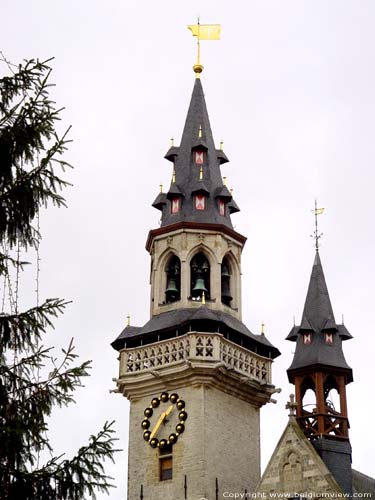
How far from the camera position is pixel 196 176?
4141cm

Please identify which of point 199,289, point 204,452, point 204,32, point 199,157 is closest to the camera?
point 204,452

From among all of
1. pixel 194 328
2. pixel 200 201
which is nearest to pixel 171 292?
pixel 194 328

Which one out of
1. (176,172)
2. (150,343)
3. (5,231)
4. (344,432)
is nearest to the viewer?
(5,231)

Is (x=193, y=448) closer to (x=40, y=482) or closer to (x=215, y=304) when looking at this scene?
(x=215, y=304)

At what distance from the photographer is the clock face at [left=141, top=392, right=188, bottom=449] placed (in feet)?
118

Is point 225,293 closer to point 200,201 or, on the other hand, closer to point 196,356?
point 200,201

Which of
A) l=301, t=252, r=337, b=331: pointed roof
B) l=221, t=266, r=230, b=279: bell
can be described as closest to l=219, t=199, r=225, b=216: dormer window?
l=221, t=266, r=230, b=279: bell

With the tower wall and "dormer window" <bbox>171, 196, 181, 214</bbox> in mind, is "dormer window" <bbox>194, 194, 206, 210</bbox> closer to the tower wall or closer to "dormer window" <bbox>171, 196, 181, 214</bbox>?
"dormer window" <bbox>171, 196, 181, 214</bbox>

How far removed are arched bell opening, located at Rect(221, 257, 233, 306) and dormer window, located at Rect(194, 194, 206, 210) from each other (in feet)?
6.96

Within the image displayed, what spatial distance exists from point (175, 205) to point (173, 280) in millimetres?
2946

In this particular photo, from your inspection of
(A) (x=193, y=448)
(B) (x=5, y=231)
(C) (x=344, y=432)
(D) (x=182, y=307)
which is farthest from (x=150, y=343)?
(B) (x=5, y=231)

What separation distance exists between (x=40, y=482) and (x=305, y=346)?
24602mm

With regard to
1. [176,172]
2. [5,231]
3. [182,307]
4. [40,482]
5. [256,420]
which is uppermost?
[176,172]

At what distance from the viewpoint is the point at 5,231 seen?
1408 centimetres
